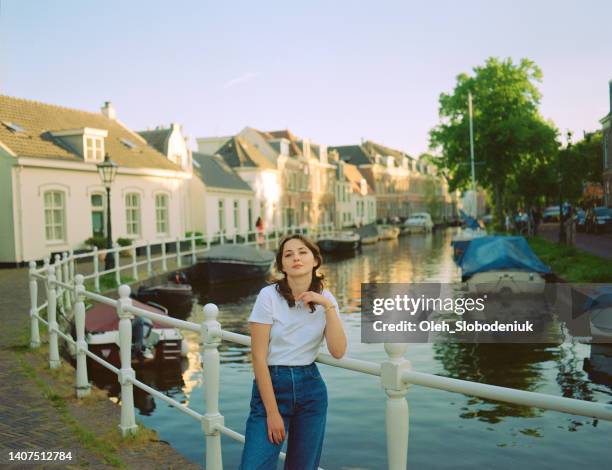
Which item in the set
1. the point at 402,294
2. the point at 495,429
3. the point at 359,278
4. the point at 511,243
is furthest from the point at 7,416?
the point at 359,278

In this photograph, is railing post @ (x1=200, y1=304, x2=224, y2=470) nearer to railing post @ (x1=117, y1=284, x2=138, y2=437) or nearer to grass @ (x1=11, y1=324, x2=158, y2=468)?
grass @ (x1=11, y1=324, x2=158, y2=468)

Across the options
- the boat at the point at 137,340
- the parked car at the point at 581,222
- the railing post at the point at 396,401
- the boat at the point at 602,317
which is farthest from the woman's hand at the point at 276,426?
the parked car at the point at 581,222

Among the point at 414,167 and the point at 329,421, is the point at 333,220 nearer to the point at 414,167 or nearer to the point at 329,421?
the point at 414,167

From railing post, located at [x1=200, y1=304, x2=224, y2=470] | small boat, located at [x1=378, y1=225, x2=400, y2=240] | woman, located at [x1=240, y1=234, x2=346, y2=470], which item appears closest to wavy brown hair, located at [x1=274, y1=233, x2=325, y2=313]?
woman, located at [x1=240, y1=234, x2=346, y2=470]

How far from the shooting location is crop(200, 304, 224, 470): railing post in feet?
13.5

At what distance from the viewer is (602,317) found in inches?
510

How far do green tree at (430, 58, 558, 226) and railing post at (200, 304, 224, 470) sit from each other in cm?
4252

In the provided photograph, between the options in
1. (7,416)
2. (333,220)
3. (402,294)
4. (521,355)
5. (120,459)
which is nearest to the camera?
(120,459)

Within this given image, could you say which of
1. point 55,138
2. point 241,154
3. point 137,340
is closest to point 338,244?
point 241,154

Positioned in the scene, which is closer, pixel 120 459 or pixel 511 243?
pixel 120 459

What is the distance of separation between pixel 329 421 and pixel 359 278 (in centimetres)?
1934

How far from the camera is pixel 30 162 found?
2416 cm

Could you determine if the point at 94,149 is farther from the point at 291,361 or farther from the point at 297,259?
the point at 291,361

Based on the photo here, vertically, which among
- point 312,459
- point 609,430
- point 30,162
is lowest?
point 609,430
